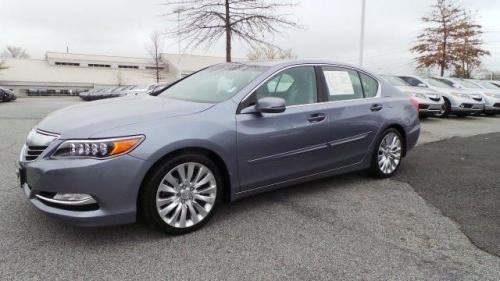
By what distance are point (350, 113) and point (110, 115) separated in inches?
101

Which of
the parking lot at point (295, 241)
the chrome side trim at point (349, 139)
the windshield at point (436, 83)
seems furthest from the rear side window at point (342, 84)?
the windshield at point (436, 83)

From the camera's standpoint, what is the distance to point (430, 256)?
305cm

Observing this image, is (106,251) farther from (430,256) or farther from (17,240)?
(430,256)

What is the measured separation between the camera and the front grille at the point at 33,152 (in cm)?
311

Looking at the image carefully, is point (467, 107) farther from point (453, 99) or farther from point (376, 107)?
point (376, 107)

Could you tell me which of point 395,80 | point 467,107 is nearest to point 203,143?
point 395,80

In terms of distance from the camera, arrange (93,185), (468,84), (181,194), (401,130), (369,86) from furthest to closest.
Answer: (468,84) → (401,130) → (369,86) → (181,194) → (93,185)

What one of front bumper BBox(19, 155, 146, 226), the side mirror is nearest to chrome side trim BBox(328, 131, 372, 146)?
the side mirror

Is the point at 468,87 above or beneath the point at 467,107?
above

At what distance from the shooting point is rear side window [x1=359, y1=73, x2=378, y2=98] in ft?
16.1

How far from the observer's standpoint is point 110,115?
3332 mm

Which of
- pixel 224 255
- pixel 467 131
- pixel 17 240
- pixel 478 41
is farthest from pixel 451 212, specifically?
pixel 478 41

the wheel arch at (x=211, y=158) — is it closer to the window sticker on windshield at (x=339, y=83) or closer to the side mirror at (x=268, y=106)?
the side mirror at (x=268, y=106)

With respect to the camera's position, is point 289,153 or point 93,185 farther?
point 289,153
